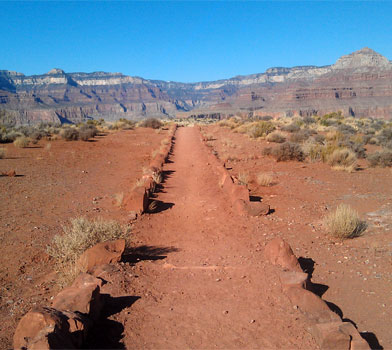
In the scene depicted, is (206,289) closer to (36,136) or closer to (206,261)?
(206,261)

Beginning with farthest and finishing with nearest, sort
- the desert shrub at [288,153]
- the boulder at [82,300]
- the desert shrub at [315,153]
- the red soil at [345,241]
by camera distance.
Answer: the desert shrub at [288,153], the desert shrub at [315,153], the red soil at [345,241], the boulder at [82,300]

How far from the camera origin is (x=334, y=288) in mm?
4930

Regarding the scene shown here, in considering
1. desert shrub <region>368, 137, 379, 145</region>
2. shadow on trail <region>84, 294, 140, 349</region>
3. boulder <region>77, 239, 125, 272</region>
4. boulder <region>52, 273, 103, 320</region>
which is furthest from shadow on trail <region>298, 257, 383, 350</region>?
desert shrub <region>368, 137, 379, 145</region>

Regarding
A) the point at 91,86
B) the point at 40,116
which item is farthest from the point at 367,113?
the point at 91,86

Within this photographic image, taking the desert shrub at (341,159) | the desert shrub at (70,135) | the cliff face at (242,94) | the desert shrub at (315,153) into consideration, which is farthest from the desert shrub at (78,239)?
the cliff face at (242,94)

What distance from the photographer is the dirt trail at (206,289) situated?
3596 millimetres

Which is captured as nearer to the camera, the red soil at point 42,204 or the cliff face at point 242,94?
the red soil at point 42,204

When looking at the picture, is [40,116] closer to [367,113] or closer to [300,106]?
[300,106]

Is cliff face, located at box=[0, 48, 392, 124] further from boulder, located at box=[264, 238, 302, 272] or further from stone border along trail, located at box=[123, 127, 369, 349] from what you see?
boulder, located at box=[264, 238, 302, 272]

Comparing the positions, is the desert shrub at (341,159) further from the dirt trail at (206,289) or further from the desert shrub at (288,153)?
the dirt trail at (206,289)

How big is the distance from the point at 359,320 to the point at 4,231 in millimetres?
6710

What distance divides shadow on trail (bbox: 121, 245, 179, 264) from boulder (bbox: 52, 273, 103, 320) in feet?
5.61

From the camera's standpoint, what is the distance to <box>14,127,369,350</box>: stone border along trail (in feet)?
10.9

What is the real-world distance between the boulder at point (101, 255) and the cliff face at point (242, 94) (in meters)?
69.2
